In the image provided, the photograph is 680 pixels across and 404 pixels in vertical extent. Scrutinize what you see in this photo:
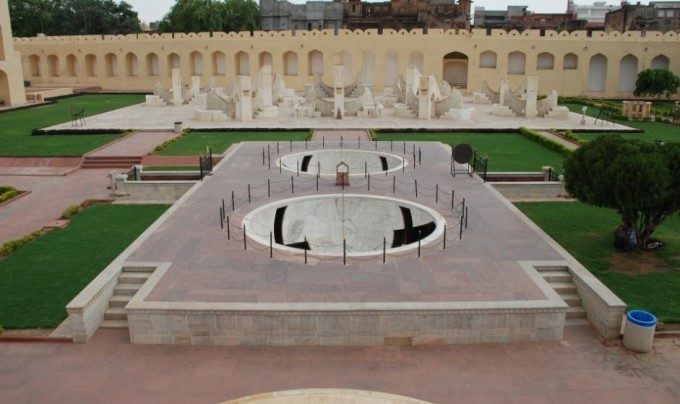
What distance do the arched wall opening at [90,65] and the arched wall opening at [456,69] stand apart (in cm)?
2634

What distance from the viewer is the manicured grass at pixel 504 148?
17000mm

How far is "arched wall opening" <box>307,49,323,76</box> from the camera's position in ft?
137

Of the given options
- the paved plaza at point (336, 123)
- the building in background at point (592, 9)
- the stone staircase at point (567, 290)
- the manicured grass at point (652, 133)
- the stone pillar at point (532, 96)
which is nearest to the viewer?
the stone staircase at point (567, 290)

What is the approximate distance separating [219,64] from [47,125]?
20142 millimetres

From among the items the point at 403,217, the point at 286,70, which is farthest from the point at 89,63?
the point at 403,217

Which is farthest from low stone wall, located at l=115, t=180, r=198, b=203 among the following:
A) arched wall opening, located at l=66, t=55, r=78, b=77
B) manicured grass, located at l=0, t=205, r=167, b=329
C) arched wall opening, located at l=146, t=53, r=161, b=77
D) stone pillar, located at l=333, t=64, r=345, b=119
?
arched wall opening, located at l=66, t=55, r=78, b=77

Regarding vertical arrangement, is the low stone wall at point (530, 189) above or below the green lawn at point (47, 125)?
below

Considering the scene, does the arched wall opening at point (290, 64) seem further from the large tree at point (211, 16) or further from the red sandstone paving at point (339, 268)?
the red sandstone paving at point (339, 268)

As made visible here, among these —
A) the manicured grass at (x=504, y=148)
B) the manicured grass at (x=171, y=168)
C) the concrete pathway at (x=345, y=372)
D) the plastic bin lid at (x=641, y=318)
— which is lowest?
the concrete pathway at (x=345, y=372)

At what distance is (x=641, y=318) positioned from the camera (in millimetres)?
7098

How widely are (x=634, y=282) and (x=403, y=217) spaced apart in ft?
14.2

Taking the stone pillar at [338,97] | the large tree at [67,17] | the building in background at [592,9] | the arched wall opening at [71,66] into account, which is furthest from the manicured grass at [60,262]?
the building in background at [592,9]

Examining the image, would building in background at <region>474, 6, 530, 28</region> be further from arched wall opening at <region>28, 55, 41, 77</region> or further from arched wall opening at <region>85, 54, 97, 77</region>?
arched wall opening at <region>28, 55, 41, 77</region>

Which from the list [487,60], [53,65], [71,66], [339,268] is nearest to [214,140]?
[339,268]
